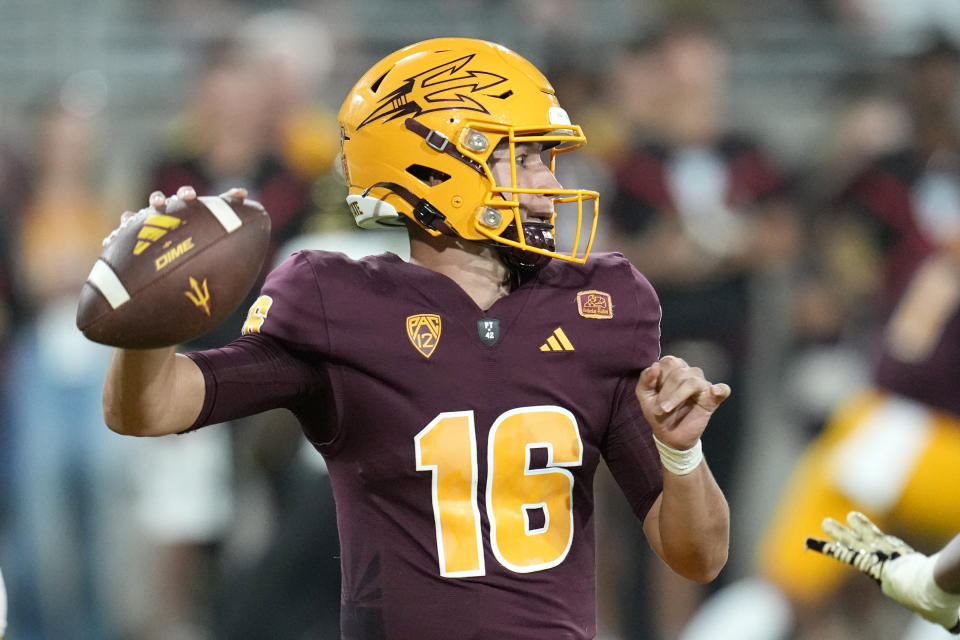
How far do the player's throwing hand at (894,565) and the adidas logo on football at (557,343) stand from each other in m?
0.61

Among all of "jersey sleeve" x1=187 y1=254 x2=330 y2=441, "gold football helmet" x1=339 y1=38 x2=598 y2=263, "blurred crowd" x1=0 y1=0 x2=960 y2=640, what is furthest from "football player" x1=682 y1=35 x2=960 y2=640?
"jersey sleeve" x1=187 y1=254 x2=330 y2=441

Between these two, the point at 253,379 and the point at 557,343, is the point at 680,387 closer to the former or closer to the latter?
the point at 557,343

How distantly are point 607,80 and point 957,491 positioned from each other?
2265 mm

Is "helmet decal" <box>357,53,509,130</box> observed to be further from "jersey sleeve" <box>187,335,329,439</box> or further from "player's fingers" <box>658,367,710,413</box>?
"player's fingers" <box>658,367,710,413</box>

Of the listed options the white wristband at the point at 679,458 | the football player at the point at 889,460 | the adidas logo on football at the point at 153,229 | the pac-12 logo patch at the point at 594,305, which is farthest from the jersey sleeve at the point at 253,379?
the football player at the point at 889,460

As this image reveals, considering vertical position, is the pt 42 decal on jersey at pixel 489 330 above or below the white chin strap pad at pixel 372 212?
below

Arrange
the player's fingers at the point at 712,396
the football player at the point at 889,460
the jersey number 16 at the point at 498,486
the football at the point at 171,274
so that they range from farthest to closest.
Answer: the football player at the point at 889,460
the jersey number 16 at the point at 498,486
the player's fingers at the point at 712,396
the football at the point at 171,274

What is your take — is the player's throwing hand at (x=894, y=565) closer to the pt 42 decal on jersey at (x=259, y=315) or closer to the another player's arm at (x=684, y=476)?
the another player's arm at (x=684, y=476)

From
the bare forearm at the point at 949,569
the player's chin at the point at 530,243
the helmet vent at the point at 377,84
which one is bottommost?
the bare forearm at the point at 949,569

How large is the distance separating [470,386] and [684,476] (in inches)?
14.4

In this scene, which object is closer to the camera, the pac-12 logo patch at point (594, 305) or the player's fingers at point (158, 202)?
the player's fingers at point (158, 202)

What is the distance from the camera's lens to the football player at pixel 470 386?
2227 mm

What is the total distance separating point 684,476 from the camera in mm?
2246

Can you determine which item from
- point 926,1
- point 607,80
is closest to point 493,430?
point 607,80
